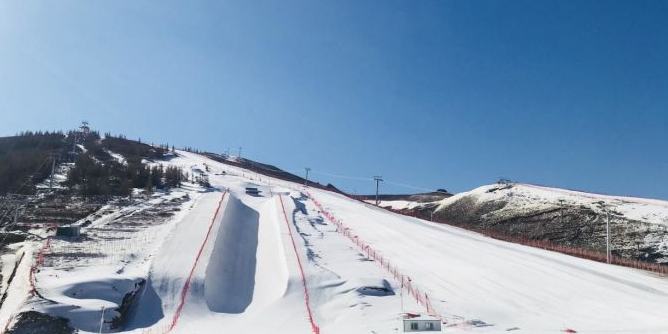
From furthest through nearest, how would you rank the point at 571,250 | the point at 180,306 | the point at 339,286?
the point at 571,250 → the point at 339,286 → the point at 180,306

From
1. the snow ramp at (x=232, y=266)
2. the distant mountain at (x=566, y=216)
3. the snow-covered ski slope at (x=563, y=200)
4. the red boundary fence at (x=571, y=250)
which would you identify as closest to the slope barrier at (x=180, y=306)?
the snow ramp at (x=232, y=266)

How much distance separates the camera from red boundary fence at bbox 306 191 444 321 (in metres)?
25.3

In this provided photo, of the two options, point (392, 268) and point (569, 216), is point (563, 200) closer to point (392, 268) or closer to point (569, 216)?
point (569, 216)

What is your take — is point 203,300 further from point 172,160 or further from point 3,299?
point 172,160

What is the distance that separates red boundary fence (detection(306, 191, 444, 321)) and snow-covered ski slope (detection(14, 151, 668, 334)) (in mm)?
456

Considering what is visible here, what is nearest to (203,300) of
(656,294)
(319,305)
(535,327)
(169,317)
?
(169,317)

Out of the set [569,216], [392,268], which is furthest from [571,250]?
[392,268]

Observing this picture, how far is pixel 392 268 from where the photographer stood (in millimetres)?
32344

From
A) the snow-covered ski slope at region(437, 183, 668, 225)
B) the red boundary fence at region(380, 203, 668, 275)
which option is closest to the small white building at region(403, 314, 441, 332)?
the red boundary fence at region(380, 203, 668, 275)

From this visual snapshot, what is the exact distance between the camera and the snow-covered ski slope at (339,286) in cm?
2305

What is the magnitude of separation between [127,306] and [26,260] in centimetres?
861

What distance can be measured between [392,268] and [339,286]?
17.8 ft

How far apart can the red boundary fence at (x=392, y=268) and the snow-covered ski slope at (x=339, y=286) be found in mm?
456

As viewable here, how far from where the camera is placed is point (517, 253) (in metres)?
40.9
